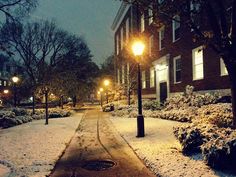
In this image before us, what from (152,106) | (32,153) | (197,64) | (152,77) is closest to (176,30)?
(197,64)

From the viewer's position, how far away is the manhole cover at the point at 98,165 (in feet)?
27.5

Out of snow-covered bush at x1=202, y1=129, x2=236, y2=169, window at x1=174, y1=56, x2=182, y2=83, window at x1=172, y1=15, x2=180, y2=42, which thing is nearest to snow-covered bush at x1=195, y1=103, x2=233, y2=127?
snow-covered bush at x1=202, y1=129, x2=236, y2=169

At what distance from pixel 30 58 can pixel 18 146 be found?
37106mm

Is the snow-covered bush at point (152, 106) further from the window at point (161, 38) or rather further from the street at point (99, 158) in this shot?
the street at point (99, 158)

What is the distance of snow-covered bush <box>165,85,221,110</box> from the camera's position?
18.5 metres

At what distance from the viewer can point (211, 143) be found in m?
7.67

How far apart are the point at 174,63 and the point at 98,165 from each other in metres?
19.1

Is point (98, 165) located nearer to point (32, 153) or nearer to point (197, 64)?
point (32, 153)

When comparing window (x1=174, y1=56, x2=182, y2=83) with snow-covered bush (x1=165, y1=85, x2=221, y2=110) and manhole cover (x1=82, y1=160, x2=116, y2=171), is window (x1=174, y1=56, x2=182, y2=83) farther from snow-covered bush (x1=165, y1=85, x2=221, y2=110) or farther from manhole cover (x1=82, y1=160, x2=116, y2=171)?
manhole cover (x1=82, y1=160, x2=116, y2=171)

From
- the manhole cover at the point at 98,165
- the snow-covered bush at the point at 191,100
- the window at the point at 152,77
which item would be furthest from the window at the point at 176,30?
the manhole cover at the point at 98,165

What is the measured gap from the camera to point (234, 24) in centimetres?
956

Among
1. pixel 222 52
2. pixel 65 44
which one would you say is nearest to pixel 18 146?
pixel 222 52

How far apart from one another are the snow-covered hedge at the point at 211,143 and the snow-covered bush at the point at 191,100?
30.2 feet

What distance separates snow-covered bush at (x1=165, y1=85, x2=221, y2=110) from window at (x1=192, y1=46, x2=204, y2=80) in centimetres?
97
